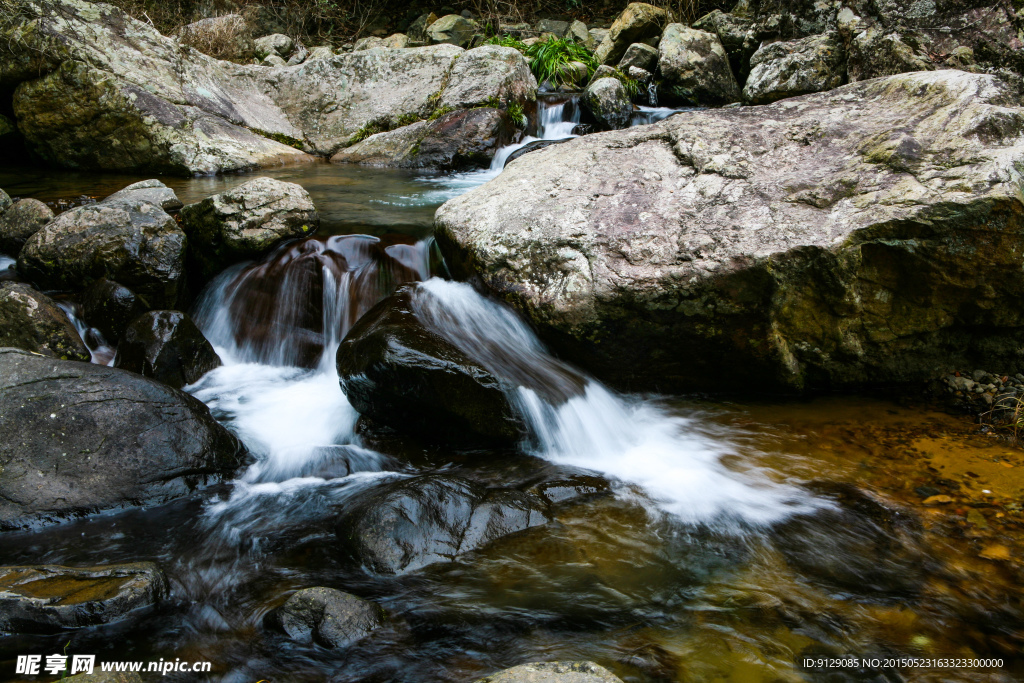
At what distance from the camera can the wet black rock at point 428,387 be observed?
3.57 metres

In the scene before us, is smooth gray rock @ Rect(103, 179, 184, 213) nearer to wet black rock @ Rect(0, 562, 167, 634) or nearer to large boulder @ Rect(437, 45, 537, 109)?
wet black rock @ Rect(0, 562, 167, 634)

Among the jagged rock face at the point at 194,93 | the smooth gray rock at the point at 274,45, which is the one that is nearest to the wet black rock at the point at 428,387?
the jagged rock face at the point at 194,93

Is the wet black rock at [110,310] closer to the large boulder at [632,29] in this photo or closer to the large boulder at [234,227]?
the large boulder at [234,227]

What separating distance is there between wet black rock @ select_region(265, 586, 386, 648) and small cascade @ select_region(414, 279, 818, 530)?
148 centimetres

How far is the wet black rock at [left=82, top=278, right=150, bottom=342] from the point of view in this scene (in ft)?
14.9

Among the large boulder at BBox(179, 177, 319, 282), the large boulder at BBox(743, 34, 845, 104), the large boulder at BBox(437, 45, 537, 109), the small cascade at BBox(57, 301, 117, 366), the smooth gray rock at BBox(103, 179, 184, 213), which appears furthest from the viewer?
the large boulder at BBox(437, 45, 537, 109)

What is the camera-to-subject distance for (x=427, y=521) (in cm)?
285

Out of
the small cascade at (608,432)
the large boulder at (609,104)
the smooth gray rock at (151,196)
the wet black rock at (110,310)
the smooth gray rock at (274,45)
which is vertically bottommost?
the small cascade at (608,432)

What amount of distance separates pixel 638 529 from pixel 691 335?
147cm

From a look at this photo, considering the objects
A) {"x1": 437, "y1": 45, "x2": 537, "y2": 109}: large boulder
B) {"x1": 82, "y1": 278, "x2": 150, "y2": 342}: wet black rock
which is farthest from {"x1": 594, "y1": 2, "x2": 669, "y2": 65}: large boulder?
{"x1": 82, "y1": 278, "x2": 150, "y2": 342}: wet black rock

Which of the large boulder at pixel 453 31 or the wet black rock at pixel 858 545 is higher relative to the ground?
the large boulder at pixel 453 31

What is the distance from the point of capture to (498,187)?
4.87 meters

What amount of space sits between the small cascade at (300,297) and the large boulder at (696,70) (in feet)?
24.6

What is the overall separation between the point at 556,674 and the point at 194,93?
32.7 feet
